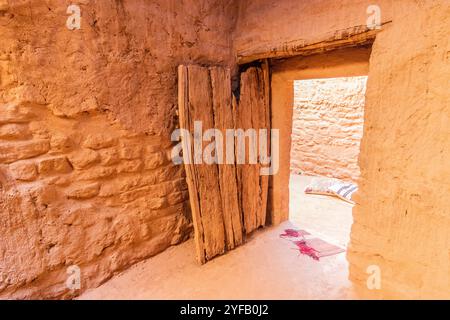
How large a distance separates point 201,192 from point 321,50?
4.31ft

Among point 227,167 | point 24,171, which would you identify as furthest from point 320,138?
point 24,171

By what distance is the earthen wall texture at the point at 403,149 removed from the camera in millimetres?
1312

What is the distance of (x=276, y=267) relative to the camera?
2.07m

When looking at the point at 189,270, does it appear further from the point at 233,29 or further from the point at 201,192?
the point at 233,29

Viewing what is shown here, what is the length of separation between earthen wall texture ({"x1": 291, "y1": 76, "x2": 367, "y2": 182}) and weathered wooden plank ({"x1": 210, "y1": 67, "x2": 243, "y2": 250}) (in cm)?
284

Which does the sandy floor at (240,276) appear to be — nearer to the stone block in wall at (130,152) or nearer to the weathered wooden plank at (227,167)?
the weathered wooden plank at (227,167)

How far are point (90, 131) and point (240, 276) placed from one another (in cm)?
143

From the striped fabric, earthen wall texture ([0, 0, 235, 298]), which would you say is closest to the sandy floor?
earthen wall texture ([0, 0, 235, 298])

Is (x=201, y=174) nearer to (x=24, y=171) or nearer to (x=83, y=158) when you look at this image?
(x=83, y=158)

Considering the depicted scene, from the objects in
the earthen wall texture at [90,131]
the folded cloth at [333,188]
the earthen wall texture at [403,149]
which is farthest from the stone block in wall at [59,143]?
the folded cloth at [333,188]

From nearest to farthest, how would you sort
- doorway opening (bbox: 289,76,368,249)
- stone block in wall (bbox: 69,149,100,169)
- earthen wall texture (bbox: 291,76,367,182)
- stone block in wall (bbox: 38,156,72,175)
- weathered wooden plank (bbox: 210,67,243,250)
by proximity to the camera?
stone block in wall (bbox: 38,156,72,175), stone block in wall (bbox: 69,149,100,169), weathered wooden plank (bbox: 210,67,243,250), doorway opening (bbox: 289,76,368,249), earthen wall texture (bbox: 291,76,367,182)

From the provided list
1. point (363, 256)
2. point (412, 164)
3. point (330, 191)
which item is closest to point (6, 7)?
point (412, 164)

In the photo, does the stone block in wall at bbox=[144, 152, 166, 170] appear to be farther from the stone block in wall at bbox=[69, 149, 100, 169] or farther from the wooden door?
the stone block in wall at bbox=[69, 149, 100, 169]

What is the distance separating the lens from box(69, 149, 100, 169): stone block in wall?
165 centimetres
